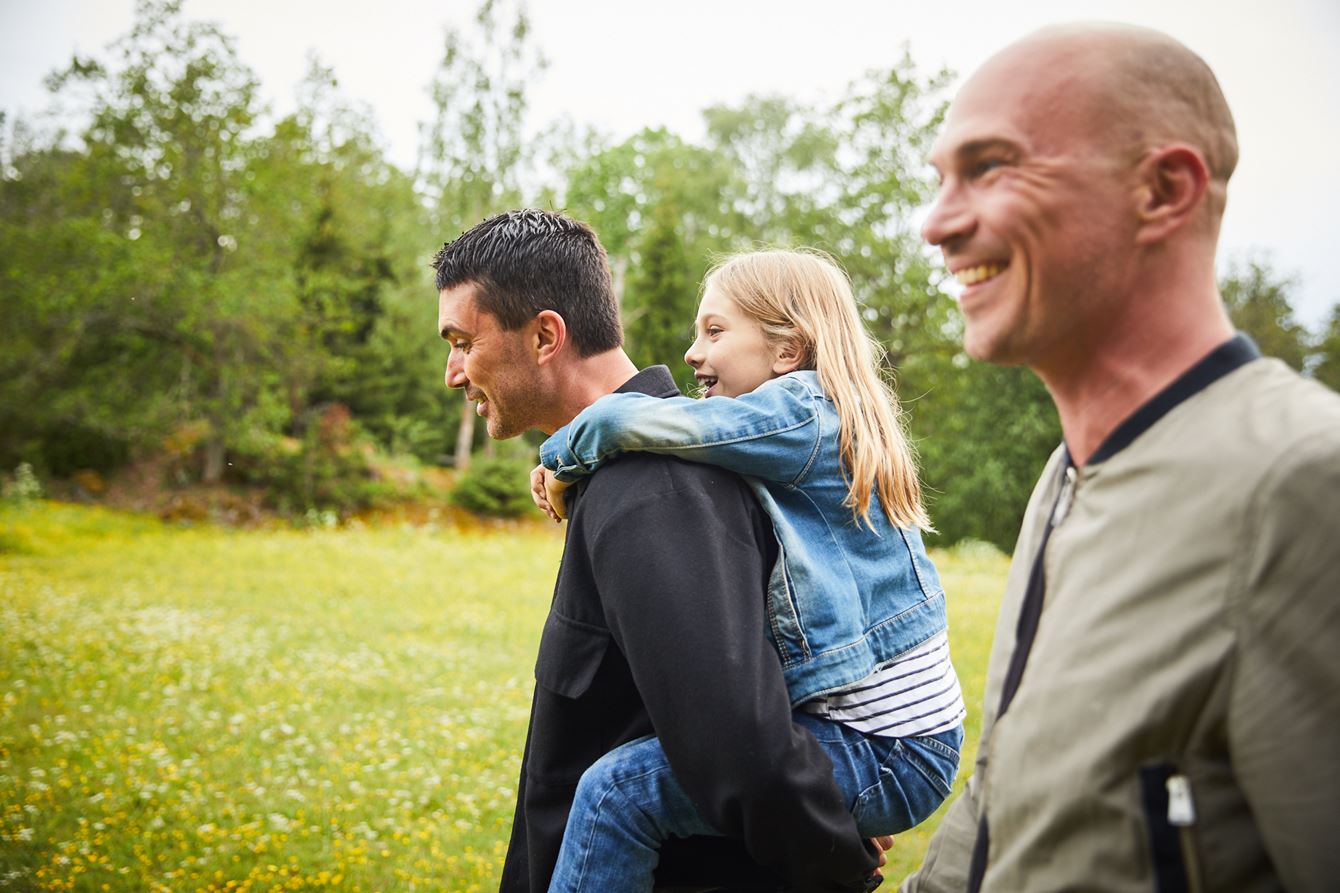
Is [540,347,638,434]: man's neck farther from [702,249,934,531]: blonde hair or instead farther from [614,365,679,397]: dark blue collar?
[702,249,934,531]: blonde hair

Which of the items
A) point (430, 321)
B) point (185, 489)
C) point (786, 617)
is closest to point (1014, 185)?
point (786, 617)

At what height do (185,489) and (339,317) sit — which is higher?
(339,317)

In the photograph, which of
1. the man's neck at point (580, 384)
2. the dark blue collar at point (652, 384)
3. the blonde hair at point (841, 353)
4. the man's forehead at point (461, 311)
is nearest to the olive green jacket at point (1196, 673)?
the blonde hair at point (841, 353)

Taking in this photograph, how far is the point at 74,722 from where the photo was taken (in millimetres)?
7641

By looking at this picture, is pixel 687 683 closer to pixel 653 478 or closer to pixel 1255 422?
pixel 653 478

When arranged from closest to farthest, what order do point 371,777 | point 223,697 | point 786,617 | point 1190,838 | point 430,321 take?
point 1190,838
point 786,617
point 371,777
point 223,697
point 430,321

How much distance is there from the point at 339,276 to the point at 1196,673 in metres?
24.7

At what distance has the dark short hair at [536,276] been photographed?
2348 mm

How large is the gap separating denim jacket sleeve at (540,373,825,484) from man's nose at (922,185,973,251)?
2.27ft

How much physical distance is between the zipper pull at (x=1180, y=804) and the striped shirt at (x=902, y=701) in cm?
90

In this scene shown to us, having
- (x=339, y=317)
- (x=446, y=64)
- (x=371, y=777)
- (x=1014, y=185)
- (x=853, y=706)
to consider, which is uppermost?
(x=446, y=64)

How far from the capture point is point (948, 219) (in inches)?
47.6

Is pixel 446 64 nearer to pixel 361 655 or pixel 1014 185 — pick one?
pixel 361 655

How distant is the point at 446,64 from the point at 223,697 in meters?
22.0
